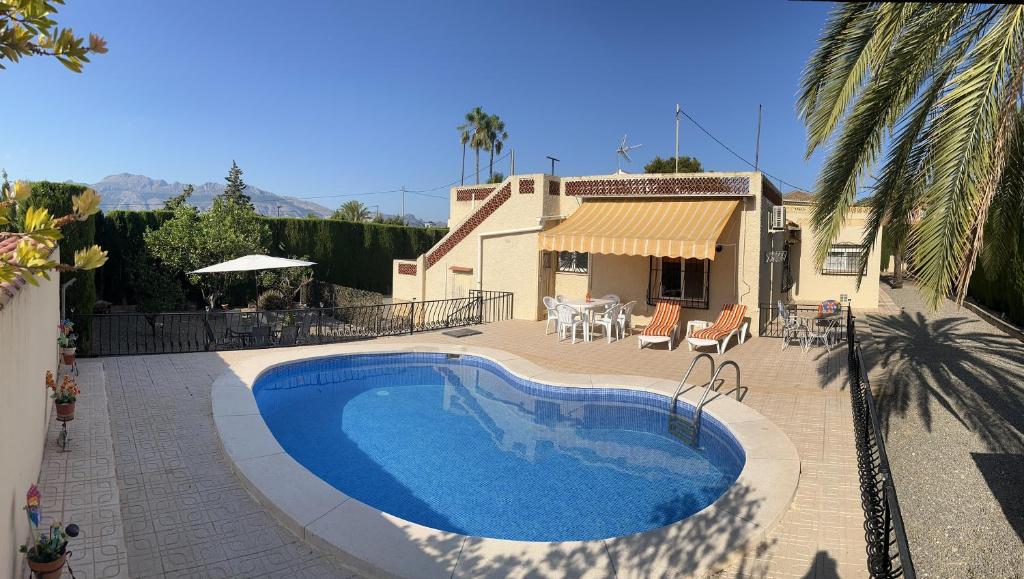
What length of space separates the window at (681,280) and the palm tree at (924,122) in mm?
9080

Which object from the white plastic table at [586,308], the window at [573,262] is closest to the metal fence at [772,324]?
the white plastic table at [586,308]

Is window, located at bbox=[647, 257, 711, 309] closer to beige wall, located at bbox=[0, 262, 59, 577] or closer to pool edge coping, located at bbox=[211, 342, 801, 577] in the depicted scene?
pool edge coping, located at bbox=[211, 342, 801, 577]

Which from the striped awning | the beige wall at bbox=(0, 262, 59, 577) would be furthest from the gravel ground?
the beige wall at bbox=(0, 262, 59, 577)

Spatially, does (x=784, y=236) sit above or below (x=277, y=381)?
above

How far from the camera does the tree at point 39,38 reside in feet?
8.21

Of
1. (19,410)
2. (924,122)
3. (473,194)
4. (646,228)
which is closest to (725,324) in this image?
(646,228)

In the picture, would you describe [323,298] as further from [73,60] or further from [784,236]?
[73,60]

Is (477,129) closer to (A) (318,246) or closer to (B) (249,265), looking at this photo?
(A) (318,246)

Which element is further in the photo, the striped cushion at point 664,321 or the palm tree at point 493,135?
the palm tree at point 493,135

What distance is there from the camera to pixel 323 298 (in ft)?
101

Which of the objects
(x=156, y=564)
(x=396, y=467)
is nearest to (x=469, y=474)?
(x=396, y=467)

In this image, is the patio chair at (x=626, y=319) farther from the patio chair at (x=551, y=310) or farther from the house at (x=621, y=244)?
the patio chair at (x=551, y=310)

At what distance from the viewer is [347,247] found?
1393 inches

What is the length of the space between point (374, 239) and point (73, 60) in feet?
116
